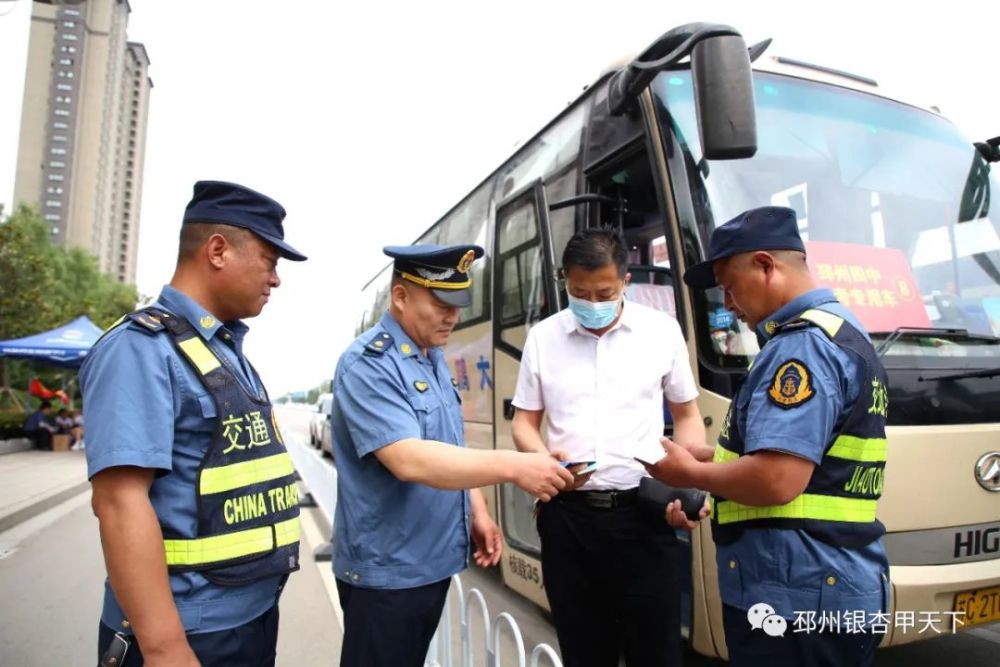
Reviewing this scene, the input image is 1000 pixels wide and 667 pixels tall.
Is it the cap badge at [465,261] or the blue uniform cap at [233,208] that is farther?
the cap badge at [465,261]

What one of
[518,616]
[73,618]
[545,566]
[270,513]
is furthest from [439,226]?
[270,513]

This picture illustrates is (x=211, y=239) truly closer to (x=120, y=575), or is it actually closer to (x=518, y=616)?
(x=120, y=575)

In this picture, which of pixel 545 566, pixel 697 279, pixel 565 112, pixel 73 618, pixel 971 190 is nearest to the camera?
pixel 697 279

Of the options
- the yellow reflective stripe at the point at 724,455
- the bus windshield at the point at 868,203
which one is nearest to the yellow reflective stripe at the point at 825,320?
the yellow reflective stripe at the point at 724,455

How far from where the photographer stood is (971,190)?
3395 millimetres

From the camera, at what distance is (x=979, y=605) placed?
2.45 m

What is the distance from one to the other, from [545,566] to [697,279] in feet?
4.05

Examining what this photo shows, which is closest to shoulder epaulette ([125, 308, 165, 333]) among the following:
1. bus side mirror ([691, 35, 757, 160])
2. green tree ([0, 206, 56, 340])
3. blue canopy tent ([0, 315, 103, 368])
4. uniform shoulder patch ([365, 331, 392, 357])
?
uniform shoulder patch ([365, 331, 392, 357])

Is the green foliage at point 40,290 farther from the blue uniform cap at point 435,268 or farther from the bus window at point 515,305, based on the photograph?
the blue uniform cap at point 435,268

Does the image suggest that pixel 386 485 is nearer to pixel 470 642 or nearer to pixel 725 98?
pixel 470 642

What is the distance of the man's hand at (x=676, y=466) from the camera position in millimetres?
1904

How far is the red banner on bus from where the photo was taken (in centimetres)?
275

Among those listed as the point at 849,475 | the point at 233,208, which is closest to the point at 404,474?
the point at 233,208

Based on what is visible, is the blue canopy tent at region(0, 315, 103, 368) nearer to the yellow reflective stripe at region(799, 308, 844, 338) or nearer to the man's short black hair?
the man's short black hair
